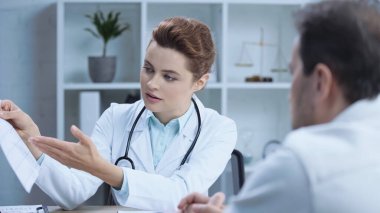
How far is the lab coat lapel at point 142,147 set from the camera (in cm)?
184

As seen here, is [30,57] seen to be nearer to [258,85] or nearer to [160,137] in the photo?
[258,85]

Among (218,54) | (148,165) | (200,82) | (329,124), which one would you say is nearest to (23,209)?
(148,165)

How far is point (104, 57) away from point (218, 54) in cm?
62

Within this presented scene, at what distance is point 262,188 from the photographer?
34.3 inches

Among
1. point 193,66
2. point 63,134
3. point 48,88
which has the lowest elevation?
point 63,134

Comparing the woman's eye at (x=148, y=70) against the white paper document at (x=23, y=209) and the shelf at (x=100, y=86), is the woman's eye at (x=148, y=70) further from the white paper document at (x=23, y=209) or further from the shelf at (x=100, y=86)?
the shelf at (x=100, y=86)

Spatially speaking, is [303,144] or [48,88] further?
[48,88]

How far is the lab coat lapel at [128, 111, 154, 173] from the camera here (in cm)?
184

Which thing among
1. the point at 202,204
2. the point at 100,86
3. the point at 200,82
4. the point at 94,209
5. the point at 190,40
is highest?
the point at 190,40

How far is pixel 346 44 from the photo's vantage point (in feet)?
2.87

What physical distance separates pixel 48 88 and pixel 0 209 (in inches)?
70.8

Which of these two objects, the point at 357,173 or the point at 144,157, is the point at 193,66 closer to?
the point at 144,157

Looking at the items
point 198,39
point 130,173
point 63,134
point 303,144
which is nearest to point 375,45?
point 303,144

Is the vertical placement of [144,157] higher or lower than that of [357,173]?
lower
